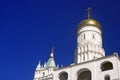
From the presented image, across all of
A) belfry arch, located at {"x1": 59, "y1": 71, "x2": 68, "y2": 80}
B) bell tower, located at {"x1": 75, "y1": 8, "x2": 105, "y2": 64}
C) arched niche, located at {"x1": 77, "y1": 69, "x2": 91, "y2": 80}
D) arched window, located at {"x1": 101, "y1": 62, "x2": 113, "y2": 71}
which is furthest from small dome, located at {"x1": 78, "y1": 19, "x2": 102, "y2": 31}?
arched window, located at {"x1": 101, "y1": 62, "x2": 113, "y2": 71}

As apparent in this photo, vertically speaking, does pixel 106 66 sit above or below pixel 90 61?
below

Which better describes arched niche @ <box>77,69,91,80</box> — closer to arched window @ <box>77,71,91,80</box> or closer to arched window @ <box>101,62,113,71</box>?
arched window @ <box>77,71,91,80</box>

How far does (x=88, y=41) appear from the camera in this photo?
42531mm

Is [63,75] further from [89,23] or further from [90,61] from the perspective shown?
[89,23]

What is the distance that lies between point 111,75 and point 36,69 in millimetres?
30878

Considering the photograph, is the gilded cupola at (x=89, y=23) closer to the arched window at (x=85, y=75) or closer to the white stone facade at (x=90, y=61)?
the white stone facade at (x=90, y=61)

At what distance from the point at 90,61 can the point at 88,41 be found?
275 inches

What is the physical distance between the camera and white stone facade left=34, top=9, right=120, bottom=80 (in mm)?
34281

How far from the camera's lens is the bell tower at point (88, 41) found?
41812mm

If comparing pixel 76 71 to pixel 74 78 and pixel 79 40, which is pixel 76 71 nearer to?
pixel 74 78

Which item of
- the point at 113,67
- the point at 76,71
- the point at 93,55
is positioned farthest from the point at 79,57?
the point at 113,67

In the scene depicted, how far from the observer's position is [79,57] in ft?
138

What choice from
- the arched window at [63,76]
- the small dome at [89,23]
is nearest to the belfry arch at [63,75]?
the arched window at [63,76]

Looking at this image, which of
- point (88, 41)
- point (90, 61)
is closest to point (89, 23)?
point (88, 41)
